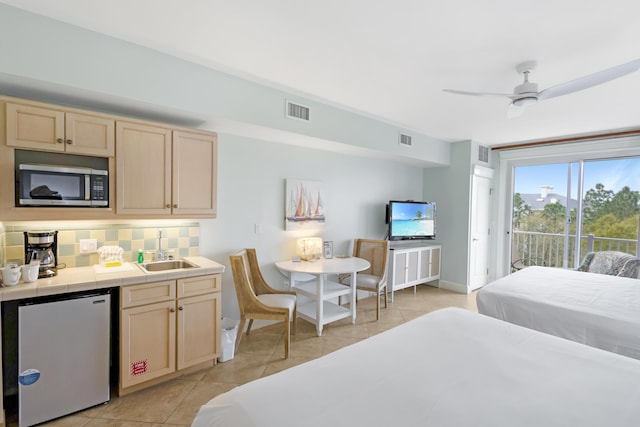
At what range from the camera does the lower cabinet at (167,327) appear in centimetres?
216

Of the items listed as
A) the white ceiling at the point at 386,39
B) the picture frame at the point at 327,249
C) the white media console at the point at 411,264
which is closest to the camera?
the white ceiling at the point at 386,39

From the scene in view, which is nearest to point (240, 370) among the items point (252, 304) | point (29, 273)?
point (252, 304)

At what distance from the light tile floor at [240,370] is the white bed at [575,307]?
136cm

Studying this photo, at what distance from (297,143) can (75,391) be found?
2.90 meters

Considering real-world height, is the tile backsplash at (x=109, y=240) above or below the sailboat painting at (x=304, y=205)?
below

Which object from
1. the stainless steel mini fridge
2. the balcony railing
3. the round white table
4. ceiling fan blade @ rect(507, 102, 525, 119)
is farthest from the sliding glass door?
the stainless steel mini fridge

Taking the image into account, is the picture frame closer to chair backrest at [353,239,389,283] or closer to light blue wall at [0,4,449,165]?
chair backrest at [353,239,389,283]

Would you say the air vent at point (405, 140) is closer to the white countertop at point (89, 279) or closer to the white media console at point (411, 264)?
the white media console at point (411, 264)

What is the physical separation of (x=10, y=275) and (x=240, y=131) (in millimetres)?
2042

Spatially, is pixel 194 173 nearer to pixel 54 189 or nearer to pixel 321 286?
pixel 54 189

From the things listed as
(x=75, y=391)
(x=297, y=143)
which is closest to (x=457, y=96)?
(x=297, y=143)

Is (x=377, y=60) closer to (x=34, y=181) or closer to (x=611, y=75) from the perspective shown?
(x=611, y=75)

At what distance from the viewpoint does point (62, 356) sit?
194 centimetres

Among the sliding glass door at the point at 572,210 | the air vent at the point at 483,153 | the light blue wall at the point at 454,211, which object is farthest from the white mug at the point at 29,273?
the sliding glass door at the point at 572,210
